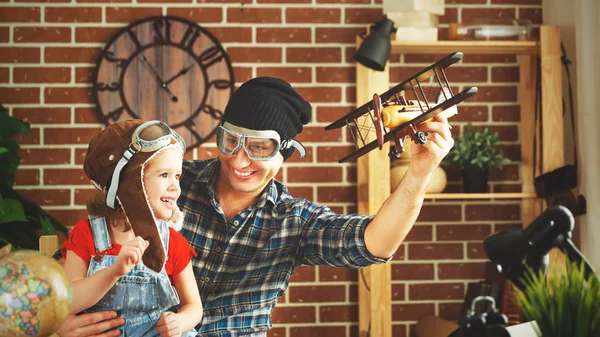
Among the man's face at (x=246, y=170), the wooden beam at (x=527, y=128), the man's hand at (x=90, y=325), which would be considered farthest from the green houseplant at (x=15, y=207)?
the wooden beam at (x=527, y=128)

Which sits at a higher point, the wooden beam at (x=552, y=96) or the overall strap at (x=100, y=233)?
the wooden beam at (x=552, y=96)

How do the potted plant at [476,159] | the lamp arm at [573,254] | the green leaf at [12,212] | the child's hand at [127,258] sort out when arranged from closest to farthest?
the lamp arm at [573,254], the child's hand at [127,258], the green leaf at [12,212], the potted plant at [476,159]

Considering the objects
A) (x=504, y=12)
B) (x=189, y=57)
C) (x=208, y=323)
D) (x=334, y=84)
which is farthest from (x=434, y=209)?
(x=208, y=323)

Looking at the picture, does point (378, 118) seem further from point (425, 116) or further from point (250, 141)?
point (250, 141)

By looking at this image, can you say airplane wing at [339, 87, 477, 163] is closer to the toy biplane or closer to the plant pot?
the toy biplane

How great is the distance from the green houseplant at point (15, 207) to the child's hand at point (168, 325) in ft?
4.73

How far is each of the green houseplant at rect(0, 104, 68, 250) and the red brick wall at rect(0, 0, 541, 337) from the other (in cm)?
19

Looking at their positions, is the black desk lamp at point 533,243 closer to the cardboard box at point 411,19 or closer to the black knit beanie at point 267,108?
the black knit beanie at point 267,108

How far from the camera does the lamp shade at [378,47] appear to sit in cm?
291

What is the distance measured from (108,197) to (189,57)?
184 cm

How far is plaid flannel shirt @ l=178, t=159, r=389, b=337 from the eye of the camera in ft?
6.31

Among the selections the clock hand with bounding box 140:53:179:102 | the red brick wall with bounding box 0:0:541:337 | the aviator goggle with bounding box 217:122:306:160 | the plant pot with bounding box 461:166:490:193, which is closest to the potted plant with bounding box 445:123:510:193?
the plant pot with bounding box 461:166:490:193

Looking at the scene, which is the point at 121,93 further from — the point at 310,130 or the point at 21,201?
the point at 310,130

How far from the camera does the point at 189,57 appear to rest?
325cm
